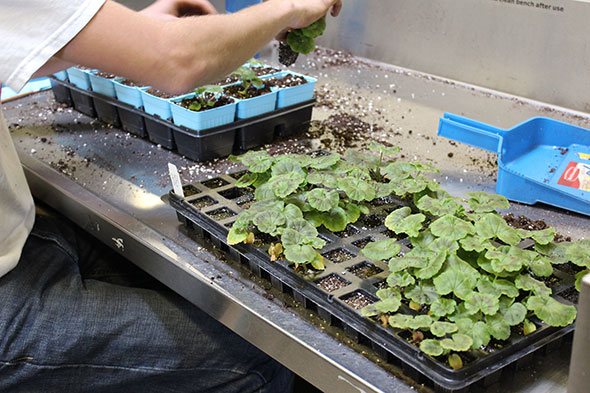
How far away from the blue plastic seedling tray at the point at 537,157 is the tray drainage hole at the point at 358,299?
1.89 feet

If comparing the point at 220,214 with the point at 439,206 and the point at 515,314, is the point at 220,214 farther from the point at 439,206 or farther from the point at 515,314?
the point at 515,314

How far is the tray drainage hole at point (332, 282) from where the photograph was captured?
1.09m

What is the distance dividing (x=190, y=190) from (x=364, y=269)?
1.54ft

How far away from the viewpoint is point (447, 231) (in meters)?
1.08

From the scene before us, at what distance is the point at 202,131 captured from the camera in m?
1.63

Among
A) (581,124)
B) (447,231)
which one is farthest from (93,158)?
(581,124)

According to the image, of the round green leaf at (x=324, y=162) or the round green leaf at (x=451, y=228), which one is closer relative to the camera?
the round green leaf at (x=451, y=228)

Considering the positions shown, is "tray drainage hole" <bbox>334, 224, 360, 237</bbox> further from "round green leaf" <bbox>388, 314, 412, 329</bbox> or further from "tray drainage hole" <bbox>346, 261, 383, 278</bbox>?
"round green leaf" <bbox>388, 314, 412, 329</bbox>

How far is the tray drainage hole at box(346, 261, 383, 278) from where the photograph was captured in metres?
1.14

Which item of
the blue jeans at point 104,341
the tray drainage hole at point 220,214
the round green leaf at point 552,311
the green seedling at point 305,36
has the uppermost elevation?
the green seedling at point 305,36

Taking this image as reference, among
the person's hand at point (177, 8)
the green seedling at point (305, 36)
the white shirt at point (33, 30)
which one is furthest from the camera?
the person's hand at point (177, 8)

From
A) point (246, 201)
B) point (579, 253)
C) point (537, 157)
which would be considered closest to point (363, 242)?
point (246, 201)

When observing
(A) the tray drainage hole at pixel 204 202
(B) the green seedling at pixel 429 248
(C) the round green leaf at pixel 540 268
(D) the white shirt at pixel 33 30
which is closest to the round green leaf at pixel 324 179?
(B) the green seedling at pixel 429 248

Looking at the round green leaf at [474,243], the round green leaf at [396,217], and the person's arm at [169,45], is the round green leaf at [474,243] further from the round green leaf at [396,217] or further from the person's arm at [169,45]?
the person's arm at [169,45]
